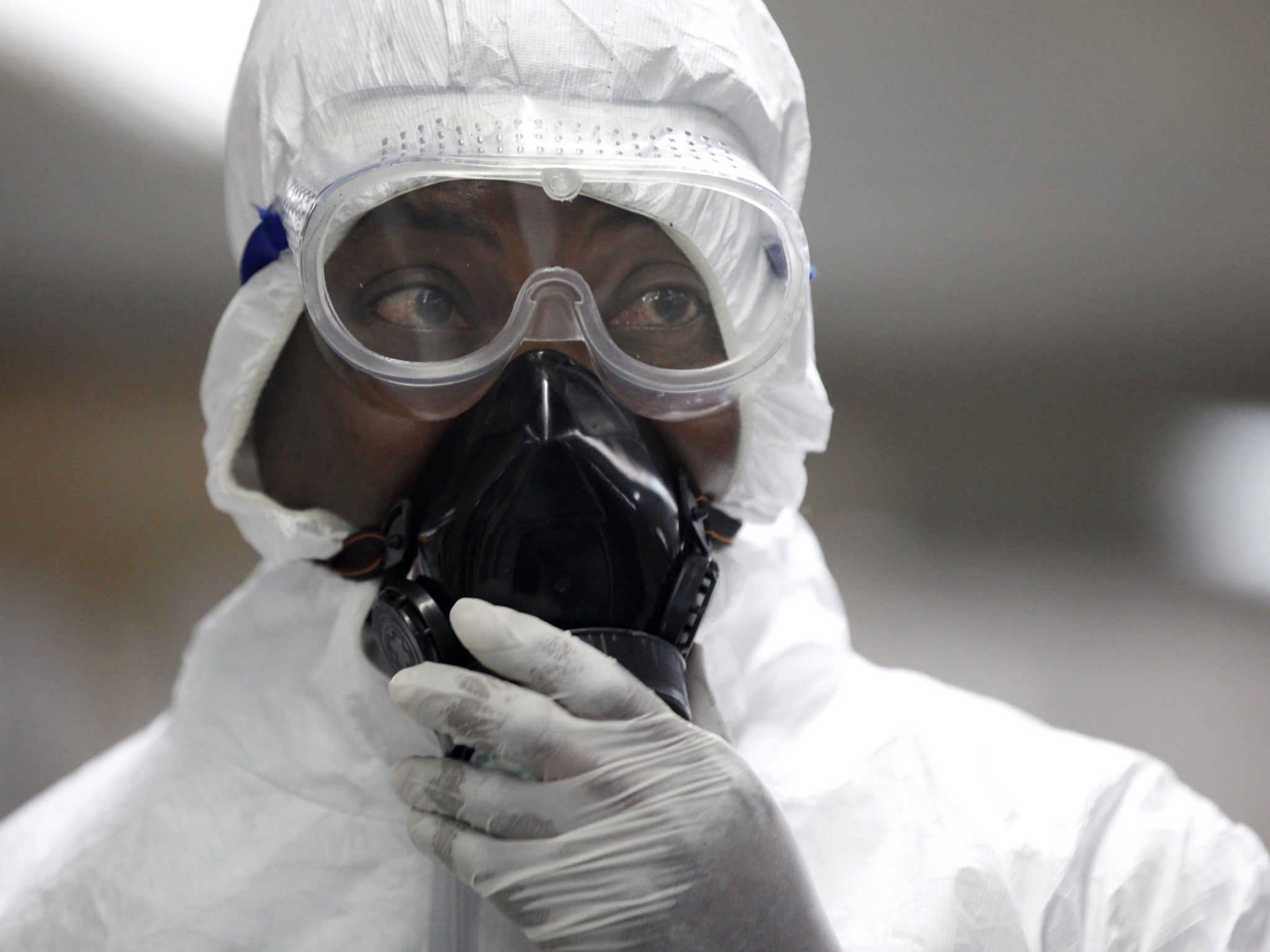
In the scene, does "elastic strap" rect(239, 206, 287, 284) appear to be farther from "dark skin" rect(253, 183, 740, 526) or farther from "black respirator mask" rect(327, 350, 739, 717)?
"black respirator mask" rect(327, 350, 739, 717)

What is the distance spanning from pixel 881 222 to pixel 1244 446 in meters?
0.99

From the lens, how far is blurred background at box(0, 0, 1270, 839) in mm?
1669

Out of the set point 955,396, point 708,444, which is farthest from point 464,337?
point 955,396

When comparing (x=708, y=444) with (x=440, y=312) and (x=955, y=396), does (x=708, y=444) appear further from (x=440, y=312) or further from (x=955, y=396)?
(x=955, y=396)

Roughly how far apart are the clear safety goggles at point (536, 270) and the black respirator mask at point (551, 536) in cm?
4

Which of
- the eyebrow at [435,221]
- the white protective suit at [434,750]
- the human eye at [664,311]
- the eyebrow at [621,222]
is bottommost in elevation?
the white protective suit at [434,750]

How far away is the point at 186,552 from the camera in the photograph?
6.66 feet

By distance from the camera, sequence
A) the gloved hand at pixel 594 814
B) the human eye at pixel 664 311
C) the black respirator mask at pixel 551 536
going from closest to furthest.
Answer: the gloved hand at pixel 594 814 < the black respirator mask at pixel 551 536 < the human eye at pixel 664 311

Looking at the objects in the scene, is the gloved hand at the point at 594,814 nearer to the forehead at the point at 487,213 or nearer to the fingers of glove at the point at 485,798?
the fingers of glove at the point at 485,798

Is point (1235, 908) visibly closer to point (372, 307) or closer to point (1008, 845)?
point (1008, 845)

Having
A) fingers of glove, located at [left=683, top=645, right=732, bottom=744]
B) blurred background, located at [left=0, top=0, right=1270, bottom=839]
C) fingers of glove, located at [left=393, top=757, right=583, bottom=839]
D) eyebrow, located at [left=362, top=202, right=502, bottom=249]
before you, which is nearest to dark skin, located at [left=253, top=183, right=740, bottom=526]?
eyebrow, located at [left=362, top=202, right=502, bottom=249]

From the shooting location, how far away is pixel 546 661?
0.79 metres

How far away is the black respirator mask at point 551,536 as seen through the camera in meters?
0.88

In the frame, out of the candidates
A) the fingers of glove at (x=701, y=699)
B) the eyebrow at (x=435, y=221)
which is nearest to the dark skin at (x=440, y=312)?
the eyebrow at (x=435, y=221)
